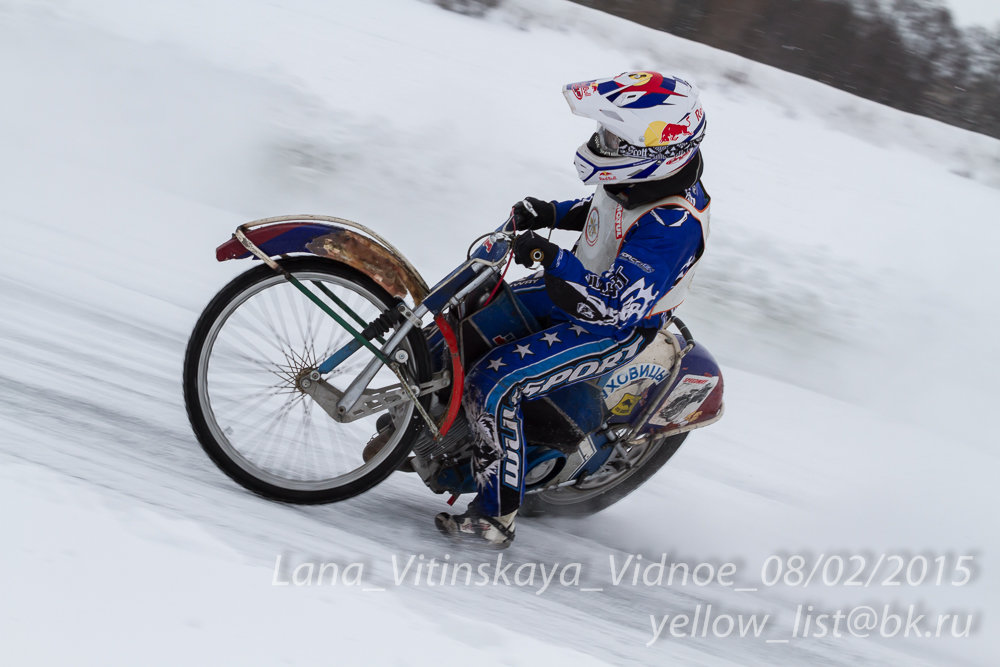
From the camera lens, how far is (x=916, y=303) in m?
7.02

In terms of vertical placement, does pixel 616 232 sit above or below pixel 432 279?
above

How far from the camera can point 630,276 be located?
292cm

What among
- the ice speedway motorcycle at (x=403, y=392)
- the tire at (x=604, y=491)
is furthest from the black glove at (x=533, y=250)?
the tire at (x=604, y=491)

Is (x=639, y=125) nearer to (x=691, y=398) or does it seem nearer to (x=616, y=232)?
(x=616, y=232)

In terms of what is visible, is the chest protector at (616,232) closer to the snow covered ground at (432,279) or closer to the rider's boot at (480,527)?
A: the rider's boot at (480,527)

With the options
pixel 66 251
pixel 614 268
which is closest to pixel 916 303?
pixel 614 268

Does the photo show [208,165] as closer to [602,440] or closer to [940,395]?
[602,440]

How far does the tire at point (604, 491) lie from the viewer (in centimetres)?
393

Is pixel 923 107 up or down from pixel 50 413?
down

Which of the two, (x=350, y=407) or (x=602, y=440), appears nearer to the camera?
(x=350, y=407)

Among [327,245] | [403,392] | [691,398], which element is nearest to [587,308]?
[403,392]

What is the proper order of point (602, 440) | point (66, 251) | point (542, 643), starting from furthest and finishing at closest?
point (66, 251) → point (602, 440) → point (542, 643)

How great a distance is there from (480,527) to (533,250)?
1.11 meters

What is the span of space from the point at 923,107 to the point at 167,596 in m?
11.2
